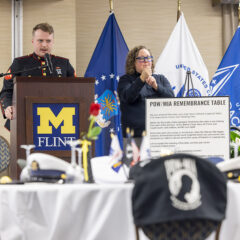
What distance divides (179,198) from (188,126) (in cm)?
117

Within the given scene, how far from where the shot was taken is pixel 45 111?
124 inches

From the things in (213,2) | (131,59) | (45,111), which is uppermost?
(213,2)

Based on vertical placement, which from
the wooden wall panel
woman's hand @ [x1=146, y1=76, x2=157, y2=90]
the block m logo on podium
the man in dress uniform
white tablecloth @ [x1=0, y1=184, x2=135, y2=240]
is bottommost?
white tablecloth @ [x1=0, y1=184, x2=135, y2=240]

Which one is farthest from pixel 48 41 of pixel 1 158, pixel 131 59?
pixel 1 158

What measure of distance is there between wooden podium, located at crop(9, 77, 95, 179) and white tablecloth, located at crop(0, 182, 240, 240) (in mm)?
1204

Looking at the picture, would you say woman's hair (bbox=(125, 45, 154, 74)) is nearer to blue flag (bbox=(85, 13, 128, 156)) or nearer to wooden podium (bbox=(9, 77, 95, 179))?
wooden podium (bbox=(9, 77, 95, 179))

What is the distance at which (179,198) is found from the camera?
5.66ft

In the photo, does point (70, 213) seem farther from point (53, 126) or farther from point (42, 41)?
point (42, 41)

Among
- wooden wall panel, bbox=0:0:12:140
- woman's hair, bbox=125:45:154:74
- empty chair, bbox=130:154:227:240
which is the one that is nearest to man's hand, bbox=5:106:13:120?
woman's hair, bbox=125:45:154:74

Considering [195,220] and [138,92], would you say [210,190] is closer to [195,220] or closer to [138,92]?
[195,220]

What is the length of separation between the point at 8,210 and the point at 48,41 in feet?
7.08

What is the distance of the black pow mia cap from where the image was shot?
1.72m

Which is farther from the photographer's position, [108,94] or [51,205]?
[108,94]

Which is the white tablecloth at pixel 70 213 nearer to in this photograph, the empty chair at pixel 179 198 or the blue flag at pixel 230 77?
the empty chair at pixel 179 198
